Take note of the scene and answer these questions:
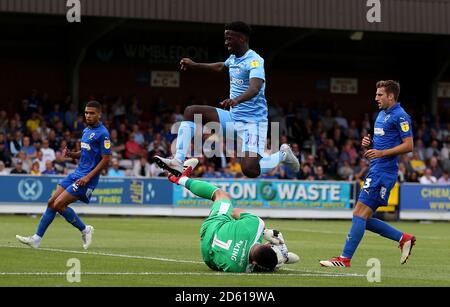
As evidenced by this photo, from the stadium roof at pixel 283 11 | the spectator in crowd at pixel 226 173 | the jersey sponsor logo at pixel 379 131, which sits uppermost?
the stadium roof at pixel 283 11

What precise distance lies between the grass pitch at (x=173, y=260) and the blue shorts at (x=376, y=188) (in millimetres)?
874

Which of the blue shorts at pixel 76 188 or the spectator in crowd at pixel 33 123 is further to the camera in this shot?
the spectator in crowd at pixel 33 123

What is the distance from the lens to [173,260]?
14.1 m

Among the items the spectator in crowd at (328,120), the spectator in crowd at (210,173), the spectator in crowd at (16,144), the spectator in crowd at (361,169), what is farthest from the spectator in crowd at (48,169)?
the spectator in crowd at (328,120)

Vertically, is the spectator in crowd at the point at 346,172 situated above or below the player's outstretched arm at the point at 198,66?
below

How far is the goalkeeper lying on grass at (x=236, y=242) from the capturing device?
11844 mm

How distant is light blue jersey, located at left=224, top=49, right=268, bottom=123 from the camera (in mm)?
14117

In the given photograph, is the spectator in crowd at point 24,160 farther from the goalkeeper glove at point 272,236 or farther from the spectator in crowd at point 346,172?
the goalkeeper glove at point 272,236

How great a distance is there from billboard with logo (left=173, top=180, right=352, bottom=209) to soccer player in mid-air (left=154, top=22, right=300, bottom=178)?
15317 millimetres

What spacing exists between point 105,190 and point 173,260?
15522 millimetres

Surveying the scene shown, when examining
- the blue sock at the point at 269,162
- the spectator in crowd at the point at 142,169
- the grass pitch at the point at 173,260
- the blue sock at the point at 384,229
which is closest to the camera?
the grass pitch at the point at 173,260

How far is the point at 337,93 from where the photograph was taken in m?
41.7

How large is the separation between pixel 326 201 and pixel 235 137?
16867 millimetres

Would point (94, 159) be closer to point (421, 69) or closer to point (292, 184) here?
point (292, 184)
